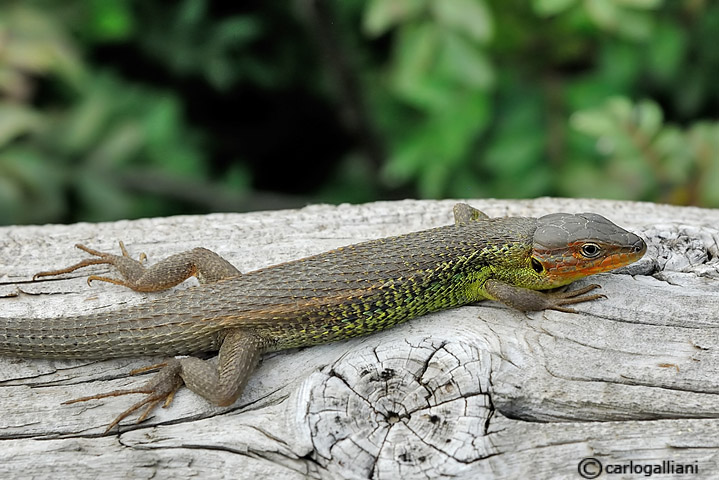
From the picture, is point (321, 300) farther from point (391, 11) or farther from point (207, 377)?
point (391, 11)

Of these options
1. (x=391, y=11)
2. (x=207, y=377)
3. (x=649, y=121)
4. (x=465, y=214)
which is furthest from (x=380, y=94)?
(x=207, y=377)

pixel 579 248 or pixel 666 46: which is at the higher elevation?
pixel 666 46

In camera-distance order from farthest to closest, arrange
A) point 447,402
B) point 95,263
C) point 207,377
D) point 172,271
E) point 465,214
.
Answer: point 465,214 → point 95,263 → point 172,271 → point 207,377 → point 447,402

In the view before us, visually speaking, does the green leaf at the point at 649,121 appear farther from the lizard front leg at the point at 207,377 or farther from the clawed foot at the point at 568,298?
the lizard front leg at the point at 207,377

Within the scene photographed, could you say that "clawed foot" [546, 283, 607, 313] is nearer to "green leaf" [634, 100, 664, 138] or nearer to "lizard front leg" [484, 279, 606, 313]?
"lizard front leg" [484, 279, 606, 313]

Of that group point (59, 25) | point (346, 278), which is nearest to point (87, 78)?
point (59, 25)

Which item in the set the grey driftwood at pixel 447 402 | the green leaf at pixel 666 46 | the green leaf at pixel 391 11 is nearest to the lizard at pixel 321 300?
the grey driftwood at pixel 447 402
